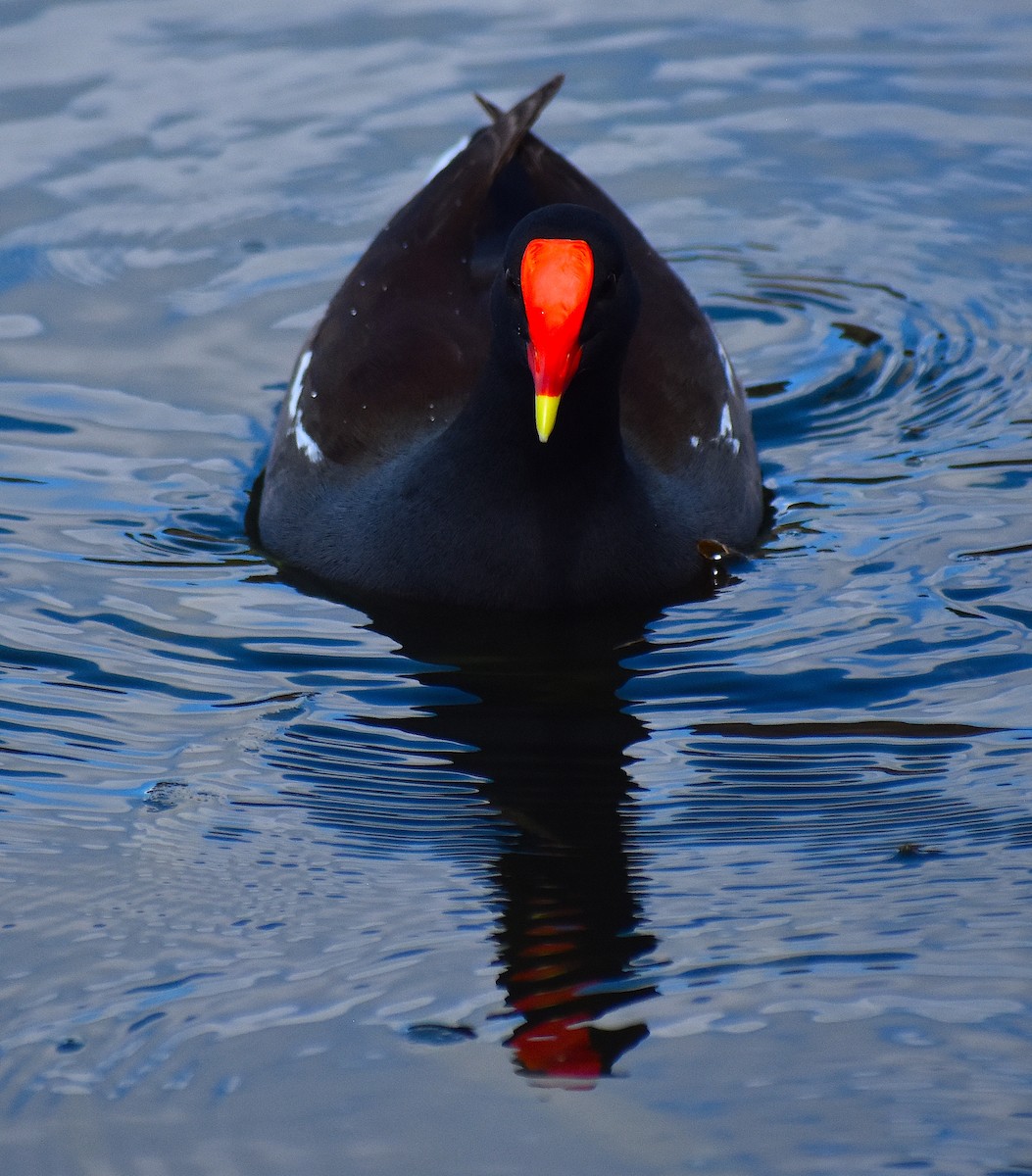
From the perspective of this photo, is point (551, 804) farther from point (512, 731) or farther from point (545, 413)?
point (545, 413)

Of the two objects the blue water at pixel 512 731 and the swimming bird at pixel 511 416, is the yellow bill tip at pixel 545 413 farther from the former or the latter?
the blue water at pixel 512 731

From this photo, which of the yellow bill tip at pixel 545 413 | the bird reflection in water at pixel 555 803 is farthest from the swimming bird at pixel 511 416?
the bird reflection in water at pixel 555 803

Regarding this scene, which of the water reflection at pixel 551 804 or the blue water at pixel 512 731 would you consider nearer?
the blue water at pixel 512 731

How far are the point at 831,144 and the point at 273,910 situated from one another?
6103 millimetres

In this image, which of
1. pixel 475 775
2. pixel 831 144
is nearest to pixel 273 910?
pixel 475 775

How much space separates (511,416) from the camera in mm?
5172

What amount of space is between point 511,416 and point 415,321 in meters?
0.93

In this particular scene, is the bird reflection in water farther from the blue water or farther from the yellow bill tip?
the yellow bill tip

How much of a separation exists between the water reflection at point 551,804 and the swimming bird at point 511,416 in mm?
127

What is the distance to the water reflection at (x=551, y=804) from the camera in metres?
3.57

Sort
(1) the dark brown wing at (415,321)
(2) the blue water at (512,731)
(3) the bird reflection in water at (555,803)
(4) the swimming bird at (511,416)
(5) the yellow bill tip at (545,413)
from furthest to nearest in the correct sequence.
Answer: (1) the dark brown wing at (415,321) < (4) the swimming bird at (511,416) < (5) the yellow bill tip at (545,413) < (3) the bird reflection in water at (555,803) < (2) the blue water at (512,731)

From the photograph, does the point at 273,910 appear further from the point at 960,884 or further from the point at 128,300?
the point at 128,300

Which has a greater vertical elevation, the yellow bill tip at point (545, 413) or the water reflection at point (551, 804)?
the yellow bill tip at point (545, 413)

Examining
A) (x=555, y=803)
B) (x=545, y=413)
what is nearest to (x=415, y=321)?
(x=545, y=413)
